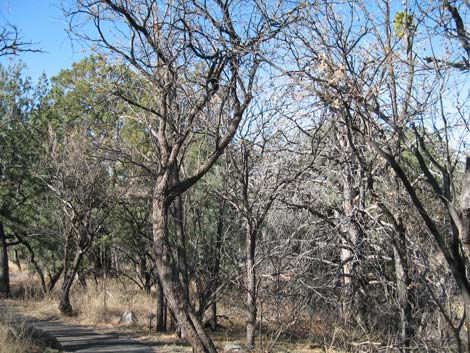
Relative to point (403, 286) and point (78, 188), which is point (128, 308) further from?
point (403, 286)

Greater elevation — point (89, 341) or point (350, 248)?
point (350, 248)

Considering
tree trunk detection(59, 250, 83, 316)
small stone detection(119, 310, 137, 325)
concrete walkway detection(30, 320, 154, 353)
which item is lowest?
concrete walkway detection(30, 320, 154, 353)

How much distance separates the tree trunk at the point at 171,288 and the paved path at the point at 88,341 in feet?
13.4

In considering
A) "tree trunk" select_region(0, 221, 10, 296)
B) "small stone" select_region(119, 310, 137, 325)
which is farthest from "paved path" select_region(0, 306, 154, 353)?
"tree trunk" select_region(0, 221, 10, 296)

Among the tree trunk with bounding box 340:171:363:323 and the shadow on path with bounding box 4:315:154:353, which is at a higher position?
the tree trunk with bounding box 340:171:363:323

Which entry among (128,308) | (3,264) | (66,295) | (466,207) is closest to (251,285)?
(466,207)

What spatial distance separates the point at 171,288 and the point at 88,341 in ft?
19.6

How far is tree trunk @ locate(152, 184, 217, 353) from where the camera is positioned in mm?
7367

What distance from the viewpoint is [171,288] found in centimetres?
751

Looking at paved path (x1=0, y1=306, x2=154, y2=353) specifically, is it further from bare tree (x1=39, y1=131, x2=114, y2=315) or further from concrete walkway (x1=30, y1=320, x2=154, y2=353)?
bare tree (x1=39, y1=131, x2=114, y2=315)

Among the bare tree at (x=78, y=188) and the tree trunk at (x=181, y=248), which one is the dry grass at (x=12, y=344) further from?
the bare tree at (x=78, y=188)

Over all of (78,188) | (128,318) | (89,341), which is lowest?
(89,341)

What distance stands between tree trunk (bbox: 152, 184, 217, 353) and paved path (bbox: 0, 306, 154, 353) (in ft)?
13.4

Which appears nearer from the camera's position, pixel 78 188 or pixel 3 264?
pixel 78 188
